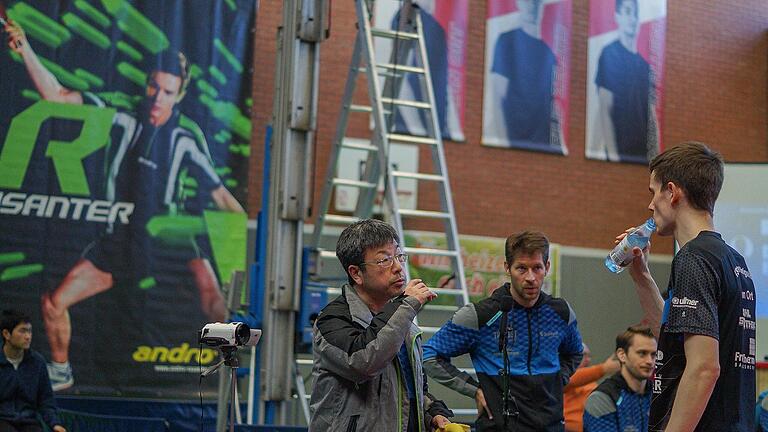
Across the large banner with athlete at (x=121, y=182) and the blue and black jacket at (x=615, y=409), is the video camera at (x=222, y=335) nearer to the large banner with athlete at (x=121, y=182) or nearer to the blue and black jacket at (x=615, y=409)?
the blue and black jacket at (x=615, y=409)

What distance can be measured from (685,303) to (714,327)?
0.11 meters

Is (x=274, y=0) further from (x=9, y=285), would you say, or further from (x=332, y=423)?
(x=332, y=423)

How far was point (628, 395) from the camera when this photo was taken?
620 cm

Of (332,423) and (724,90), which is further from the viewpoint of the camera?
(724,90)

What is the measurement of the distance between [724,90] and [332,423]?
467 inches

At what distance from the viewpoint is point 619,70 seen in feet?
44.3

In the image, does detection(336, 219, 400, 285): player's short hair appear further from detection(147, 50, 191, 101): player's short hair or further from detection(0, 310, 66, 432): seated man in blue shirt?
detection(147, 50, 191, 101): player's short hair

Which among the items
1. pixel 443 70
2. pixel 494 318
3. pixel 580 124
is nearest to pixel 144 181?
pixel 443 70

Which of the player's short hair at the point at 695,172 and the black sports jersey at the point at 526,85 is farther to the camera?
the black sports jersey at the point at 526,85

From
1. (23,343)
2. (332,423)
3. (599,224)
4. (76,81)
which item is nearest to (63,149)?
(76,81)

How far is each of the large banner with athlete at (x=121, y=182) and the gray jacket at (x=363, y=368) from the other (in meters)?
7.38

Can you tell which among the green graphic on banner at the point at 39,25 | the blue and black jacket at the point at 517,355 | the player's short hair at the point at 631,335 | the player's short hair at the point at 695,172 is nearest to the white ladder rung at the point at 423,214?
the player's short hair at the point at 631,335

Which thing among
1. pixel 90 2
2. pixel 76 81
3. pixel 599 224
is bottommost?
pixel 599 224

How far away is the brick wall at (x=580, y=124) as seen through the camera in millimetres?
11977
